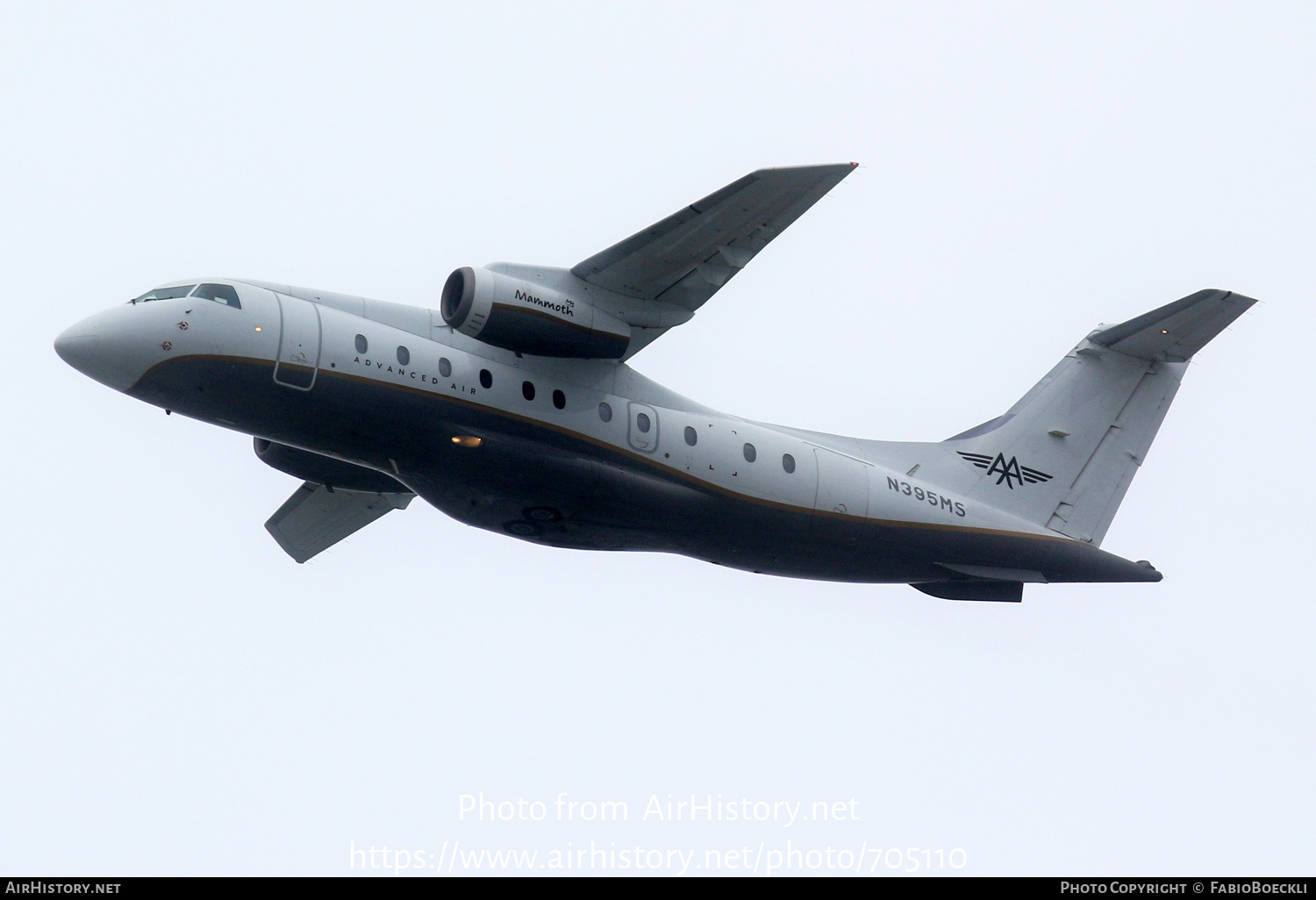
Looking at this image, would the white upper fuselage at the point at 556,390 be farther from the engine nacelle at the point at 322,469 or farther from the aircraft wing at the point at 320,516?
the aircraft wing at the point at 320,516

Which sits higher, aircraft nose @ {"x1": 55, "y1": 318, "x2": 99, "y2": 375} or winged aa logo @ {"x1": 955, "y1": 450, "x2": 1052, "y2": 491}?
aircraft nose @ {"x1": 55, "y1": 318, "x2": 99, "y2": 375}

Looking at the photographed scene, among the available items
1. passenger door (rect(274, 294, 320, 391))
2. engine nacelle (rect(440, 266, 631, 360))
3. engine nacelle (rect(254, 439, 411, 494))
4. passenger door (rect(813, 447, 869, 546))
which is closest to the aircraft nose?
passenger door (rect(274, 294, 320, 391))

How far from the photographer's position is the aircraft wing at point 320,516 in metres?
17.4

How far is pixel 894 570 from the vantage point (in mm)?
16094

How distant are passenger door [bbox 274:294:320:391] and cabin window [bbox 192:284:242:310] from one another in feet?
1.32

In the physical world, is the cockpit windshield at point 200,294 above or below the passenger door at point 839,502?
above

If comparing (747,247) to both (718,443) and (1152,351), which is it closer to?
(718,443)

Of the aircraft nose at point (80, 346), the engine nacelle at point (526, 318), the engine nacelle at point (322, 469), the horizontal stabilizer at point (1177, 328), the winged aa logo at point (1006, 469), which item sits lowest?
the engine nacelle at point (322, 469)

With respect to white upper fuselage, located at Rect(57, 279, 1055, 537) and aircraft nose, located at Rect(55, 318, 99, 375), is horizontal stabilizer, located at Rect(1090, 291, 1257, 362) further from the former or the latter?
aircraft nose, located at Rect(55, 318, 99, 375)

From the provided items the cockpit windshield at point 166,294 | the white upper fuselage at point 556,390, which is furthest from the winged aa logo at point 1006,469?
the cockpit windshield at point 166,294

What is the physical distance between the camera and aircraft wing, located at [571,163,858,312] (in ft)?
43.6

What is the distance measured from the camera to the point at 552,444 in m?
14.1

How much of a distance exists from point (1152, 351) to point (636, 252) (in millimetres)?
7111

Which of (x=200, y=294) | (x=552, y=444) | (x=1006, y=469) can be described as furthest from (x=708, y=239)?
(x=1006, y=469)
